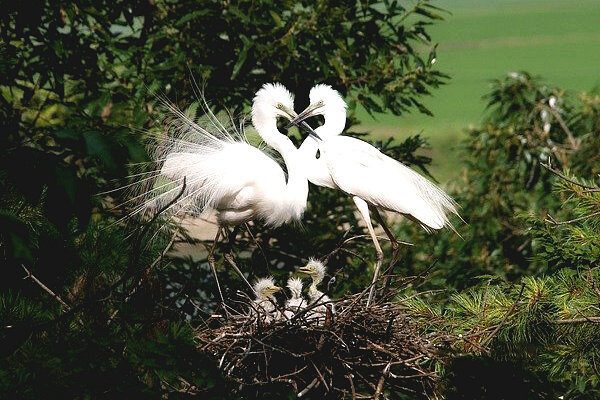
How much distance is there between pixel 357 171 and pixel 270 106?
0.35 metres

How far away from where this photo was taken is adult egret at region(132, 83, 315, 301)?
3232 mm

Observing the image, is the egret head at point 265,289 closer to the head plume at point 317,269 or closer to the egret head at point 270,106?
the head plume at point 317,269

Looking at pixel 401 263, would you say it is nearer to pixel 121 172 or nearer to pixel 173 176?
pixel 173 176

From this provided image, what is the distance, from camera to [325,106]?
3256 millimetres

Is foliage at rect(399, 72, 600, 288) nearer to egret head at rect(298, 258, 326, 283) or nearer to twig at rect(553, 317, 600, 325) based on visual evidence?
egret head at rect(298, 258, 326, 283)

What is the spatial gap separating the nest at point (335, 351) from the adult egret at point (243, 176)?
0.65 meters

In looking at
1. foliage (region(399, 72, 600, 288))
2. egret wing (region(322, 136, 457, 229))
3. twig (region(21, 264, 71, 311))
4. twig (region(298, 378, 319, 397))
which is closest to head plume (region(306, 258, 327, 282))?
egret wing (region(322, 136, 457, 229))

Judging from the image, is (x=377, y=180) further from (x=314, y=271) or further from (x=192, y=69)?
(x=192, y=69)

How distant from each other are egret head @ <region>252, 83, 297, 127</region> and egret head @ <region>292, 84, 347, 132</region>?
1.8 inches

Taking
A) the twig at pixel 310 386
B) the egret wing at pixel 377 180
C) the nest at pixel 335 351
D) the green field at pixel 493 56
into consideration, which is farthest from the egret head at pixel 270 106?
the green field at pixel 493 56

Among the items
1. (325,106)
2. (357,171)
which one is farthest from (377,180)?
Result: (325,106)

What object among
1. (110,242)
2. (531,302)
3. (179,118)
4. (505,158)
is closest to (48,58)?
(179,118)

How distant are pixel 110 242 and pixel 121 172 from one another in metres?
1.00

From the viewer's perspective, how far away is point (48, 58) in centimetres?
338
